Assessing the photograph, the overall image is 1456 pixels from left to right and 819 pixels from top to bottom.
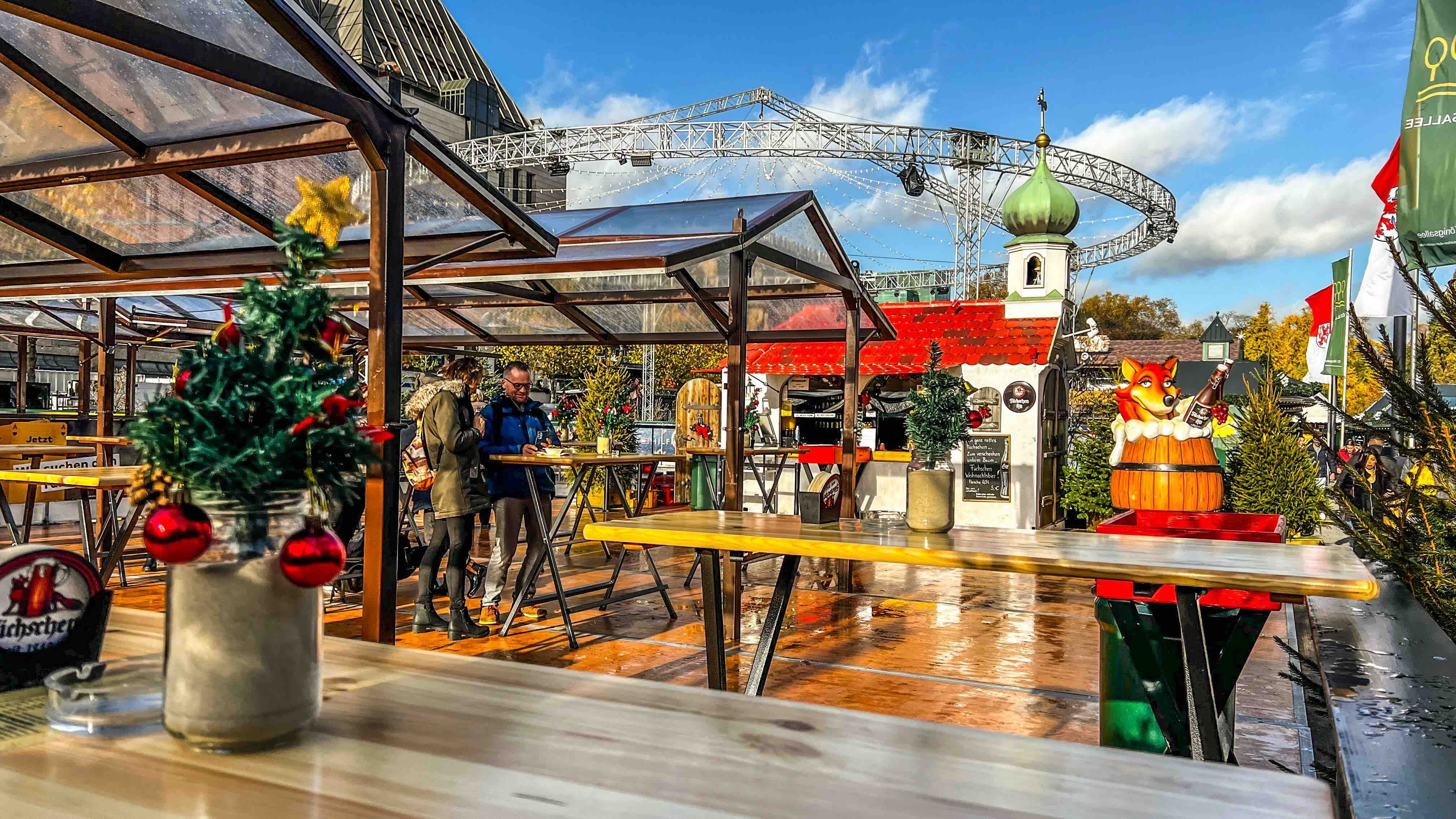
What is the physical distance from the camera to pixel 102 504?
Result: 23.2 feet

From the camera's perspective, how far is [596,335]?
30.0 feet

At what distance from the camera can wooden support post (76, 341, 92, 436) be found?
33.6ft

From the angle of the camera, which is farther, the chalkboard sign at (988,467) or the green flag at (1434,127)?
the chalkboard sign at (988,467)

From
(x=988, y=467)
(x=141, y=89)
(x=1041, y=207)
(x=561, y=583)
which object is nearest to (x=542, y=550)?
(x=561, y=583)

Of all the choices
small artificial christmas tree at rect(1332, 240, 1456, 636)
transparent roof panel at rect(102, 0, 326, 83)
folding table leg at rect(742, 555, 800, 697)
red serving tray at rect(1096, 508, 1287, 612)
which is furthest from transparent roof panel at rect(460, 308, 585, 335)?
small artificial christmas tree at rect(1332, 240, 1456, 636)

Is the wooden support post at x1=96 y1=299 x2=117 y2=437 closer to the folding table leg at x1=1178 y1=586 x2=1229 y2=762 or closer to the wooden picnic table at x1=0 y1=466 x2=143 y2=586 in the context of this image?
the wooden picnic table at x1=0 y1=466 x2=143 y2=586

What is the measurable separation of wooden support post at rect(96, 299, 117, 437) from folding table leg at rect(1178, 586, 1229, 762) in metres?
7.92

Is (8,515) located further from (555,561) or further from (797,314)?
(797,314)

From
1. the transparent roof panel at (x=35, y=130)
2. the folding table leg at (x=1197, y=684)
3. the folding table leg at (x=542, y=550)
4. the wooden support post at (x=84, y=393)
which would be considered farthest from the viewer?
the wooden support post at (x=84, y=393)

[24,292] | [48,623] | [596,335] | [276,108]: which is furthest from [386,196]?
[596,335]

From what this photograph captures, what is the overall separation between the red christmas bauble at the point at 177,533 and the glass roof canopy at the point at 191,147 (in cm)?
199

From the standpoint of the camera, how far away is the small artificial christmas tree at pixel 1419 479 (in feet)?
8.41

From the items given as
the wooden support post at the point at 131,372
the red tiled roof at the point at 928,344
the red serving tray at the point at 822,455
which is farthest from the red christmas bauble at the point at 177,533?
the wooden support post at the point at 131,372

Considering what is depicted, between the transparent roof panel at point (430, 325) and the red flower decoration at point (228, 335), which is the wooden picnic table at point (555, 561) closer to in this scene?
the transparent roof panel at point (430, 325)
